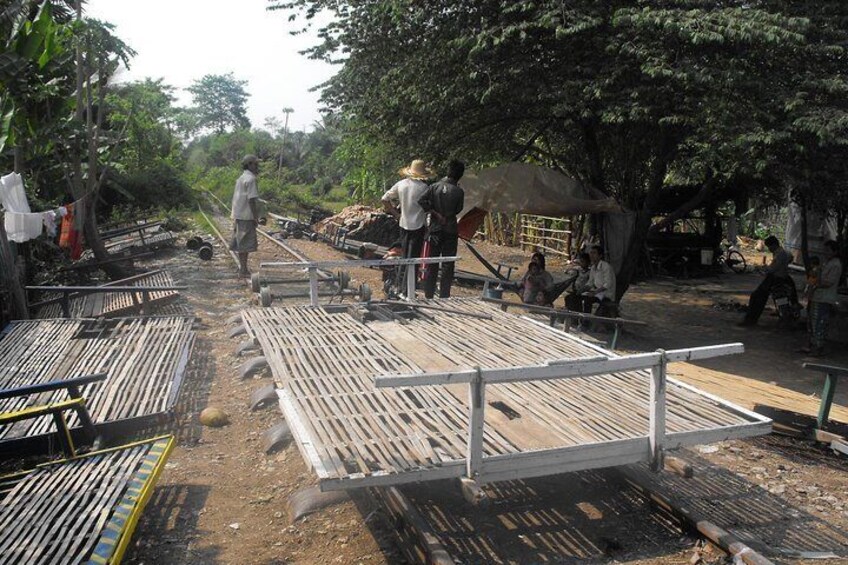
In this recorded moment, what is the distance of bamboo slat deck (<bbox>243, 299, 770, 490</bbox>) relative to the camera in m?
4.00

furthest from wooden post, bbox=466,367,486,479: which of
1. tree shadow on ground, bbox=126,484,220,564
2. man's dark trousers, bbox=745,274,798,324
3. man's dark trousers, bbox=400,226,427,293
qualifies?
man's dark trousers, bbox=745,274,798,324

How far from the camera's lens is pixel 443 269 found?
9.32 meters

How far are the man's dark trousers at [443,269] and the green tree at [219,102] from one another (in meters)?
95.4

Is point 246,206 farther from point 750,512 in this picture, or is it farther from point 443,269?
point 750,512

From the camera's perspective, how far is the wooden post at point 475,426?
380 centimetres

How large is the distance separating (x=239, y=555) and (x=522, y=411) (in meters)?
1.96

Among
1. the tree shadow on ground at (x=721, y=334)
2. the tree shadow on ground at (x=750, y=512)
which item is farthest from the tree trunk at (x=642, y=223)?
the tree shadow on ground at (x=750, y=512)

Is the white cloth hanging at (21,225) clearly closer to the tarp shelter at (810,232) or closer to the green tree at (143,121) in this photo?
the green tree at (143,121)

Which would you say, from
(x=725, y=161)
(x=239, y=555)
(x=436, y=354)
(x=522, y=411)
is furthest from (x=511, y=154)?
(x=239, y=555)

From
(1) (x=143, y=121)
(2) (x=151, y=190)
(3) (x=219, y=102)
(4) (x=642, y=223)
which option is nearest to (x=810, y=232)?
(4) (x=642, y=223)

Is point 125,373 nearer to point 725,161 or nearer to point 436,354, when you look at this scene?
point 436,354

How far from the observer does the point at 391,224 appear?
20.3 m

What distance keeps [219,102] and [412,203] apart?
99493mm

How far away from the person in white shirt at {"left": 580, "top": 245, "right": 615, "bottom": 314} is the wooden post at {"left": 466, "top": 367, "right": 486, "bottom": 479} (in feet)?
22.6
